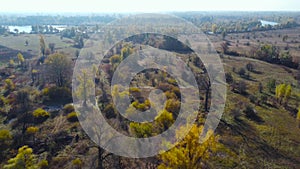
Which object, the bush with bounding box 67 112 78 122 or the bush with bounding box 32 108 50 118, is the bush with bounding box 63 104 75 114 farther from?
the bush with bounding box 32 108 50 118

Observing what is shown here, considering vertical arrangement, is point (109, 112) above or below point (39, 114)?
above

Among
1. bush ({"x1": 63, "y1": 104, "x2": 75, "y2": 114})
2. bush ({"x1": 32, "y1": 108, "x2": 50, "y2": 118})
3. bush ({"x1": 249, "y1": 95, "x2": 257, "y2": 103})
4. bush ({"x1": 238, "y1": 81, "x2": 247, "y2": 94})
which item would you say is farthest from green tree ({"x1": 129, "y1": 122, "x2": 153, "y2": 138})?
bush ({"x1": 238, "y1": 81, "x2": 247, "y2": 94})

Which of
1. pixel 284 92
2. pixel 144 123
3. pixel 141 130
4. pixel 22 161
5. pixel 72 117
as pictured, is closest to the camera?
pixel 22 161

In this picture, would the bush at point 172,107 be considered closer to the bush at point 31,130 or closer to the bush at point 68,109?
the bush at point 68,109

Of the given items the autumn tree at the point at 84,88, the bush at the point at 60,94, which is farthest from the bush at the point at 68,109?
the bush at the point at 60,94

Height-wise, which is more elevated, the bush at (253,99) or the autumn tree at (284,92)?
the autumn tree at (284,92)

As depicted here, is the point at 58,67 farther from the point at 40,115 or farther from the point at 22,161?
the point at 22,161

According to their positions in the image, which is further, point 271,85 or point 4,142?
point 271,85

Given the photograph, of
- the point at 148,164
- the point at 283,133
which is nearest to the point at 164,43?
the point at 283,133

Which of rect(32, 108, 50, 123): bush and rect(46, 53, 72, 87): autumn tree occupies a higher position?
rect(46, 53, 72, 87): autumn tree

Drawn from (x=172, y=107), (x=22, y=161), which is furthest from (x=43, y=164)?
(x=172, y=107)

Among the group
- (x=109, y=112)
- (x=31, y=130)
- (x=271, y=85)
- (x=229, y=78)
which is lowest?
(x=31, y=130)
